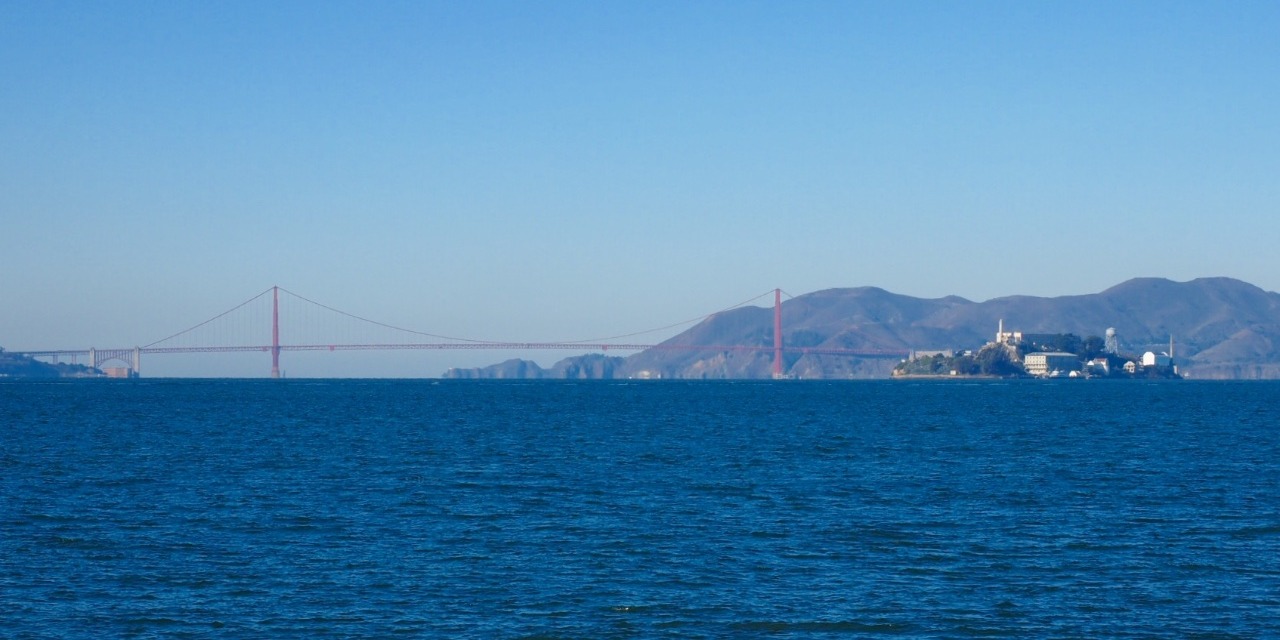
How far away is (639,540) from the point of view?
22578 mm

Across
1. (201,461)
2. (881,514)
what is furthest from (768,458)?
(201,461)

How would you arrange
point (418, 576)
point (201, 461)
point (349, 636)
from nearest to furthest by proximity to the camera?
point (349, 636) → point (418, 576) → point (201, 461)

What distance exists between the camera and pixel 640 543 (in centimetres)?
2223

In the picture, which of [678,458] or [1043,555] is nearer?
[1043,555]

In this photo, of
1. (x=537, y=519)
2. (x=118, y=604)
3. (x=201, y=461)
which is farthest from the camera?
(x=201, y=461)

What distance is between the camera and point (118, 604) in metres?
17.5

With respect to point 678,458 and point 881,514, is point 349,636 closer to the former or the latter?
point 881,514

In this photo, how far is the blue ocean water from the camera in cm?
1683

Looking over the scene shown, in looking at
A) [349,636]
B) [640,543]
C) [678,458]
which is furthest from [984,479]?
[349,636]

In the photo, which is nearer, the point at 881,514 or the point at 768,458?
the point at 881,514

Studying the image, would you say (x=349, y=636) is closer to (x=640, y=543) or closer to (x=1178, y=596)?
(x=640, y=543)

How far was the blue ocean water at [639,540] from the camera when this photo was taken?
16828 mm

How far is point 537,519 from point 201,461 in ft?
54.7

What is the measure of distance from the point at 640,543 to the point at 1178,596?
27.4 feet
